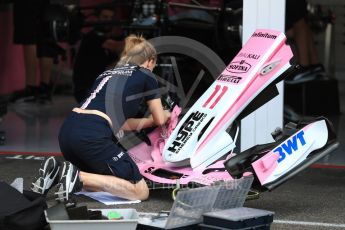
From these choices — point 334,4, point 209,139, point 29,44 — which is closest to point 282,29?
point 209,139

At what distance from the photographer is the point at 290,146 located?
5.88m

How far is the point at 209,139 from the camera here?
604 centimetres

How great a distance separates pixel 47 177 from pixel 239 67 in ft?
5.17

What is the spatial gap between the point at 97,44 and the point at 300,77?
8.42 ft

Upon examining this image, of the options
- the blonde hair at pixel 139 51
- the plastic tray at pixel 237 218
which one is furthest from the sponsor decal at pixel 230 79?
the plastic tray at pixel 237 218

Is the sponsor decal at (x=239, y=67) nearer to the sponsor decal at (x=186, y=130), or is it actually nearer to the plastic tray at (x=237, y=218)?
the sponsor decal at (x=186, y=130)

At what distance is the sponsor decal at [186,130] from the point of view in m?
6.09

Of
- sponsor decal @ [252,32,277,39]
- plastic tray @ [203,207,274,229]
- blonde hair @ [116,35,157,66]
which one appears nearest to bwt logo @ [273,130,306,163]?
sponsor decal @ [252,32,277,39]

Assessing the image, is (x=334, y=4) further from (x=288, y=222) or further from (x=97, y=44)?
(x=288, y=222)

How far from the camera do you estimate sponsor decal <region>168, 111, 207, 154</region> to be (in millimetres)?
6094

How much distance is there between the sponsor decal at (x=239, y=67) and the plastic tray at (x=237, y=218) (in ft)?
5.02

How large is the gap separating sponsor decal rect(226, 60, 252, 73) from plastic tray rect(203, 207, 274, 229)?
1.53m

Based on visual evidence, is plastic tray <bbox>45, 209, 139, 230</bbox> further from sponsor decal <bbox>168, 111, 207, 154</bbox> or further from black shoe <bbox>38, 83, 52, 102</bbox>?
black shoe <bbox>38, 83, 52, 102</bbox>

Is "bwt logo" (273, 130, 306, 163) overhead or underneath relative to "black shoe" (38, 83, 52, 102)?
overhead
